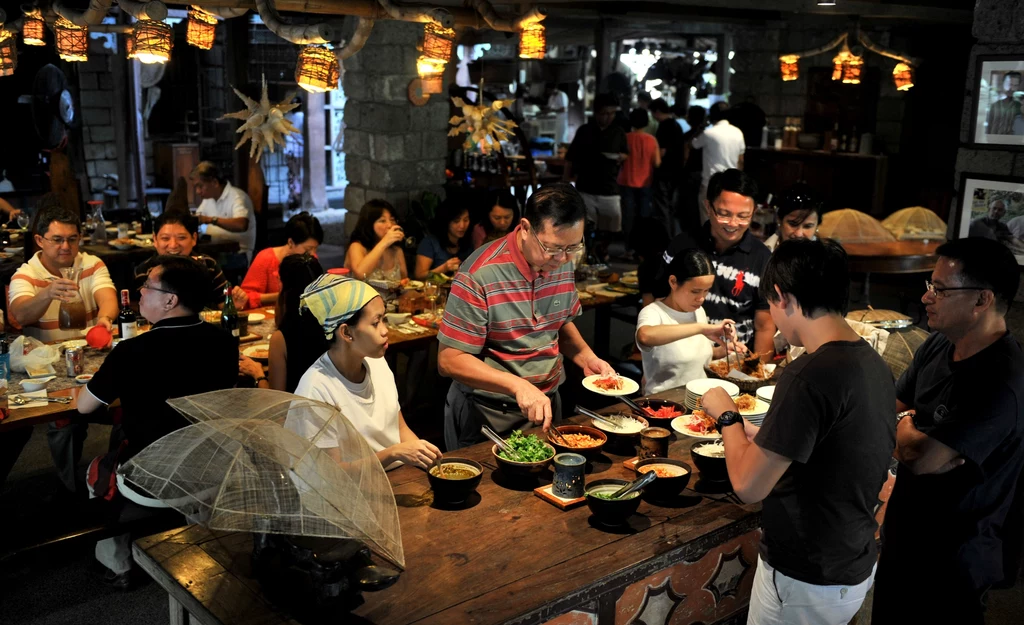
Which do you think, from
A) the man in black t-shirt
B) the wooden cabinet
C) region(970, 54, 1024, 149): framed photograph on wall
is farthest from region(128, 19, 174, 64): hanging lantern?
the wooden cabinet

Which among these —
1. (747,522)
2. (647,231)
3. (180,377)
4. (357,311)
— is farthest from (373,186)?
(747,522)

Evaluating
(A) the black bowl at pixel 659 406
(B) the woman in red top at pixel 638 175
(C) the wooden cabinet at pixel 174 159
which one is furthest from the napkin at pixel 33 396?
(C) the wooden cabinet at pixel 174 159

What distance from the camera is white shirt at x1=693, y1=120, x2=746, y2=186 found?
1092cm

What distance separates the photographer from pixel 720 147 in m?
10.9

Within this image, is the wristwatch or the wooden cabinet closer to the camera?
the wristwatch

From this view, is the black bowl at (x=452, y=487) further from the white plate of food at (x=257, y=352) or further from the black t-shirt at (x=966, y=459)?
the white plate of food at (x=257, y=352)

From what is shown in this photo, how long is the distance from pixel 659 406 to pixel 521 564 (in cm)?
129

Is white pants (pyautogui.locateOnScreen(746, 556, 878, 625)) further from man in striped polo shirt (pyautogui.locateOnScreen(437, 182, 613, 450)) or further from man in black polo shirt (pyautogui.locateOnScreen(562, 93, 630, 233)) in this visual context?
man in black polo shirt (pyautogui.locateOnScreen(562, 93, 630, 233))

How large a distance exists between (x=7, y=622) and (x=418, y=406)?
10.0 feet

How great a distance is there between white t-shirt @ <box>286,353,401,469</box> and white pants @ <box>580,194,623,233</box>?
27.2 feet

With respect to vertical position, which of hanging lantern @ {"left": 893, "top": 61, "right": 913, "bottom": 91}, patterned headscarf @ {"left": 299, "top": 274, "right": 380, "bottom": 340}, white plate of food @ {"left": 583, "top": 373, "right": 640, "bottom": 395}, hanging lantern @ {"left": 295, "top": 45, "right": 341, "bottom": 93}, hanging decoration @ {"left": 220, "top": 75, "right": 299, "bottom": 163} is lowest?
white plate of food @ {"left": 583, "top": 373, "right": 640, "bottom": 395}

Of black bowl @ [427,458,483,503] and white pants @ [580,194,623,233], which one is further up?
white pants @ [580,194,623,233]

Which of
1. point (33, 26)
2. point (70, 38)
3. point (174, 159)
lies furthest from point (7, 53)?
point (174, 159)

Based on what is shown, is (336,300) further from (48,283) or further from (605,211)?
(605,211)
